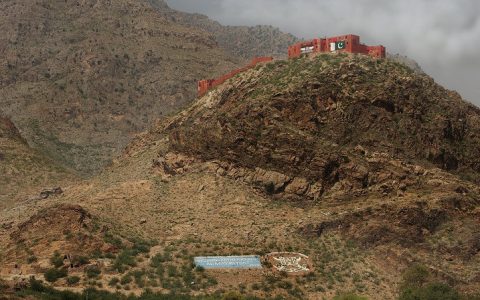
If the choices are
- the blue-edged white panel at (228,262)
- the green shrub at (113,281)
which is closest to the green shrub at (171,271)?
the blue-edged white panel at (228,262)

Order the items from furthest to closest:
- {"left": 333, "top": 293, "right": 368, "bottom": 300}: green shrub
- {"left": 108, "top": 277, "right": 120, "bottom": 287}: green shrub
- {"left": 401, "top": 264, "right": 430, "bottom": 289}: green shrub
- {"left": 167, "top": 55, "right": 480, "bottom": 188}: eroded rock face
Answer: {"left": 167, "top": 55, "right": 480, "bottom": 188}: eroded rock face, {"left": 401, "top": 264, "right": 430, "bottom": 289}: green shrub, {"left": 108, "top": 277, "right": 120, "bottom": 287}: green shrub, {"left": 333, "top": 293, "right": 368, "bottom": 300}: green shrub

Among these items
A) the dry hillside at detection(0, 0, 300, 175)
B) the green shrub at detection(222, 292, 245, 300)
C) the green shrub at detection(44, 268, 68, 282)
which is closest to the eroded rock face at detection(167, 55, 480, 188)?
the green shrub at detection(222, 292, 245, 300)

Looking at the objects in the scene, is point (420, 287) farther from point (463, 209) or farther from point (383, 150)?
point (383, 150)

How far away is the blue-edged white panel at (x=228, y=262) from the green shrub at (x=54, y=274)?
8.17 m

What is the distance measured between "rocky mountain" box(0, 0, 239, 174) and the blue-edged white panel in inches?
2228

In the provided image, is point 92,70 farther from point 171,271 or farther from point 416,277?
point 416,277

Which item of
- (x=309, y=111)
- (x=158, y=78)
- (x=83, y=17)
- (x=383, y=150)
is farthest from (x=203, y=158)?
(x=83, y=17)

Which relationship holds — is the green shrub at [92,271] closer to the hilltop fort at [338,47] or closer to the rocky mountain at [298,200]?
the rocky mountain at [298,200]

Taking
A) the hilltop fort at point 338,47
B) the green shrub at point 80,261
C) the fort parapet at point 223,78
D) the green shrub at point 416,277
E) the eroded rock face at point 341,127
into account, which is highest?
the hilltop fort at point 338,47

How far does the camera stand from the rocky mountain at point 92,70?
109 m

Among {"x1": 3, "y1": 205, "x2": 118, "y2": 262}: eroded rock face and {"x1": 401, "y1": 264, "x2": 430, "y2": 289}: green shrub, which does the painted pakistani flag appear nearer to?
{"x1": 401, "y1": 264, "x2": 430, "y2": 289}: green shrub

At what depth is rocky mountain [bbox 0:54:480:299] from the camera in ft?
137

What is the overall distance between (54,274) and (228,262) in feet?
35.2

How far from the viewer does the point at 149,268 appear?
41812 mm
